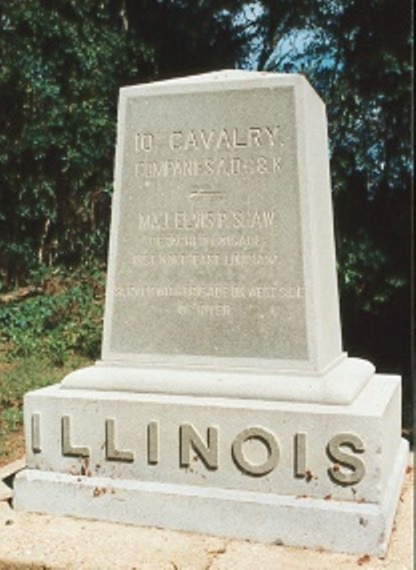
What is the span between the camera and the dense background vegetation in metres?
7.97

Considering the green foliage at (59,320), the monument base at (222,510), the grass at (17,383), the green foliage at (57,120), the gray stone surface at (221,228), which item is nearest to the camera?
the monument base at (222,510)

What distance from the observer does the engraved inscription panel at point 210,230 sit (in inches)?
156

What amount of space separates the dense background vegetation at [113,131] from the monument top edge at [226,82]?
4.02m

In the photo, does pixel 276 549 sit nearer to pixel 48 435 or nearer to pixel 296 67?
pixel 48 435

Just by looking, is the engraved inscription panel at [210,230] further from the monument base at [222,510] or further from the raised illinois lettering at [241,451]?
the monument base at [222,510]

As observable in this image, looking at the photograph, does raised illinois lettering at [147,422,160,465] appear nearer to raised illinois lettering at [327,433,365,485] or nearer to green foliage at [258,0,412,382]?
raised illinois lettering at [327,433,365,485]

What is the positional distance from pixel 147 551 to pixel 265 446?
74 centimetres

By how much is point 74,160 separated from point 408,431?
702cm

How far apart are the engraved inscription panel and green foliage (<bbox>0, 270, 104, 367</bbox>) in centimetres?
508

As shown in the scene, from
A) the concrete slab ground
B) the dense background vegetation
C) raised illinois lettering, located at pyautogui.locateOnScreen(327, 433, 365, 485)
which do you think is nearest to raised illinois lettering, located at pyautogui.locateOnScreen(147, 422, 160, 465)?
the concrete slab ground

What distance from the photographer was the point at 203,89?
4.10 meters

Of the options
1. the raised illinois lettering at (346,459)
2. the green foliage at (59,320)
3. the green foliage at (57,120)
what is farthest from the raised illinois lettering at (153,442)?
the green foliage at (57,120)

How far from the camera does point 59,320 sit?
10.7 metres

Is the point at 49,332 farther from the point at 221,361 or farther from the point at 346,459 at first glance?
the point at 346,459
